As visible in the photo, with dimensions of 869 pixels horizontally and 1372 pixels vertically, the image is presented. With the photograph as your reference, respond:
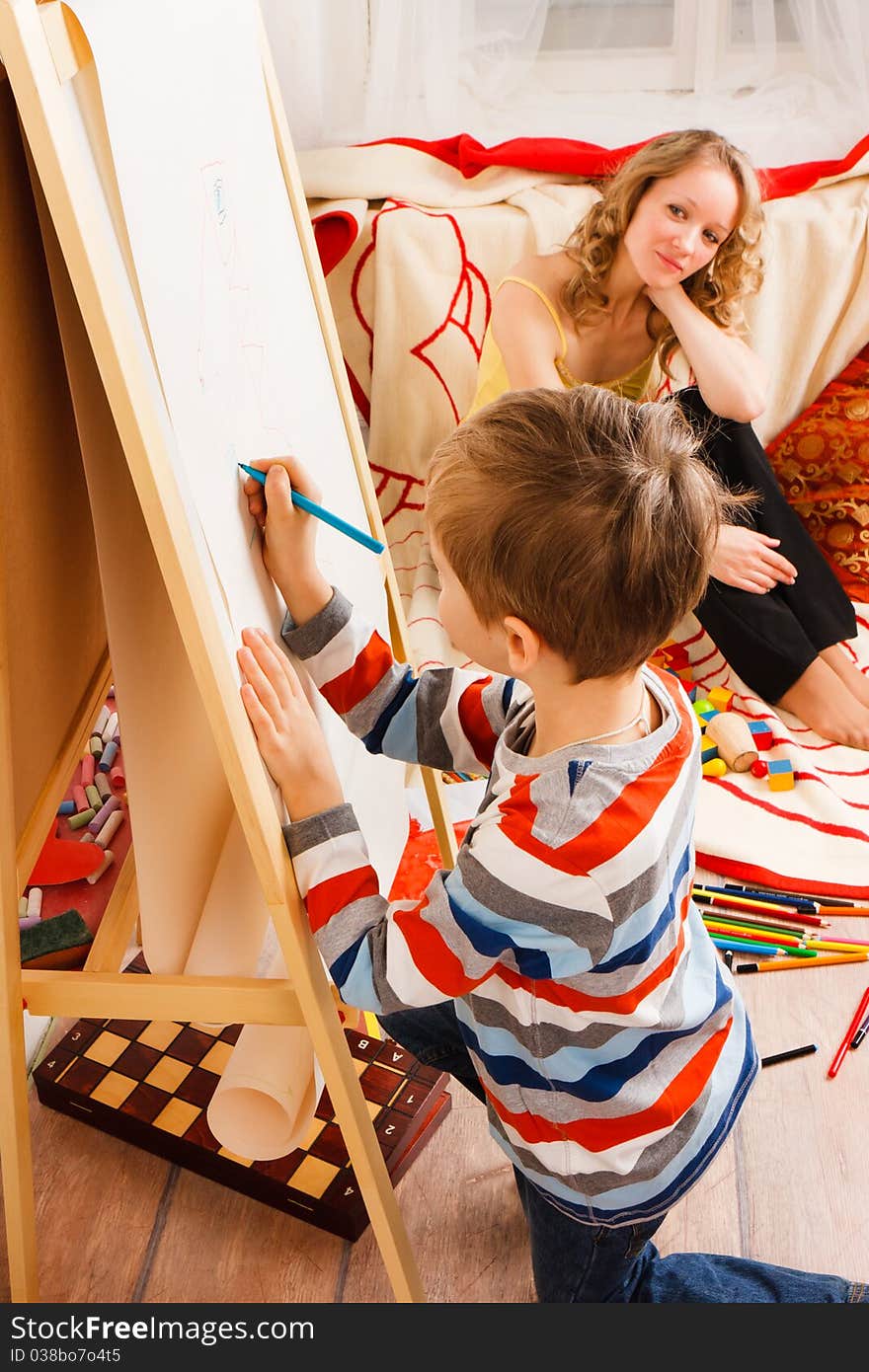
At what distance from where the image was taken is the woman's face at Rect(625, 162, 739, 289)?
1.69 m

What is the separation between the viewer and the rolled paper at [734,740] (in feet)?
5.95

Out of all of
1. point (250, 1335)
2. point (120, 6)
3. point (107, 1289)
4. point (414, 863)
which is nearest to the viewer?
point (120, 6)

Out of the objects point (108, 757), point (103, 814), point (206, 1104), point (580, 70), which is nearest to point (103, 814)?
point (103, 814)

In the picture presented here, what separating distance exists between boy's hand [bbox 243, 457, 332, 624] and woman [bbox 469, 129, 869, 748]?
891 millimetres

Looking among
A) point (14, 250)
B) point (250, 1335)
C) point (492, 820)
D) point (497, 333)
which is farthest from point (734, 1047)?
point (497, 333)

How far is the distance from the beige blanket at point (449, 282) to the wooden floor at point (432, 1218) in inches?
29.6

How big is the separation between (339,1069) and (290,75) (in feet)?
5.41

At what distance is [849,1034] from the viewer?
4.73 feet

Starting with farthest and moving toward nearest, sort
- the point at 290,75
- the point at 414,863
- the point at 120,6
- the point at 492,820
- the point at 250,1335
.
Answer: the point at 290,75
the point at 414,863
the point at 250,1335
the point at 492,820
the point at 120,6

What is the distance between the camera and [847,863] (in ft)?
5.46

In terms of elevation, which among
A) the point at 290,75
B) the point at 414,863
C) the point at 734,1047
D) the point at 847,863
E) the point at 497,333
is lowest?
the point at 847,863

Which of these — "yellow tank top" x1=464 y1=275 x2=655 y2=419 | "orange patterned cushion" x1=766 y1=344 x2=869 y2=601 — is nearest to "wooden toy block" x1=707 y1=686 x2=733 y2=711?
"orange patterned cushion" x1=766 y1=344 x2=869 y2=601

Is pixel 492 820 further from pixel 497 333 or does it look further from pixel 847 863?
pixel 497 333

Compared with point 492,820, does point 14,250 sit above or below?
above
